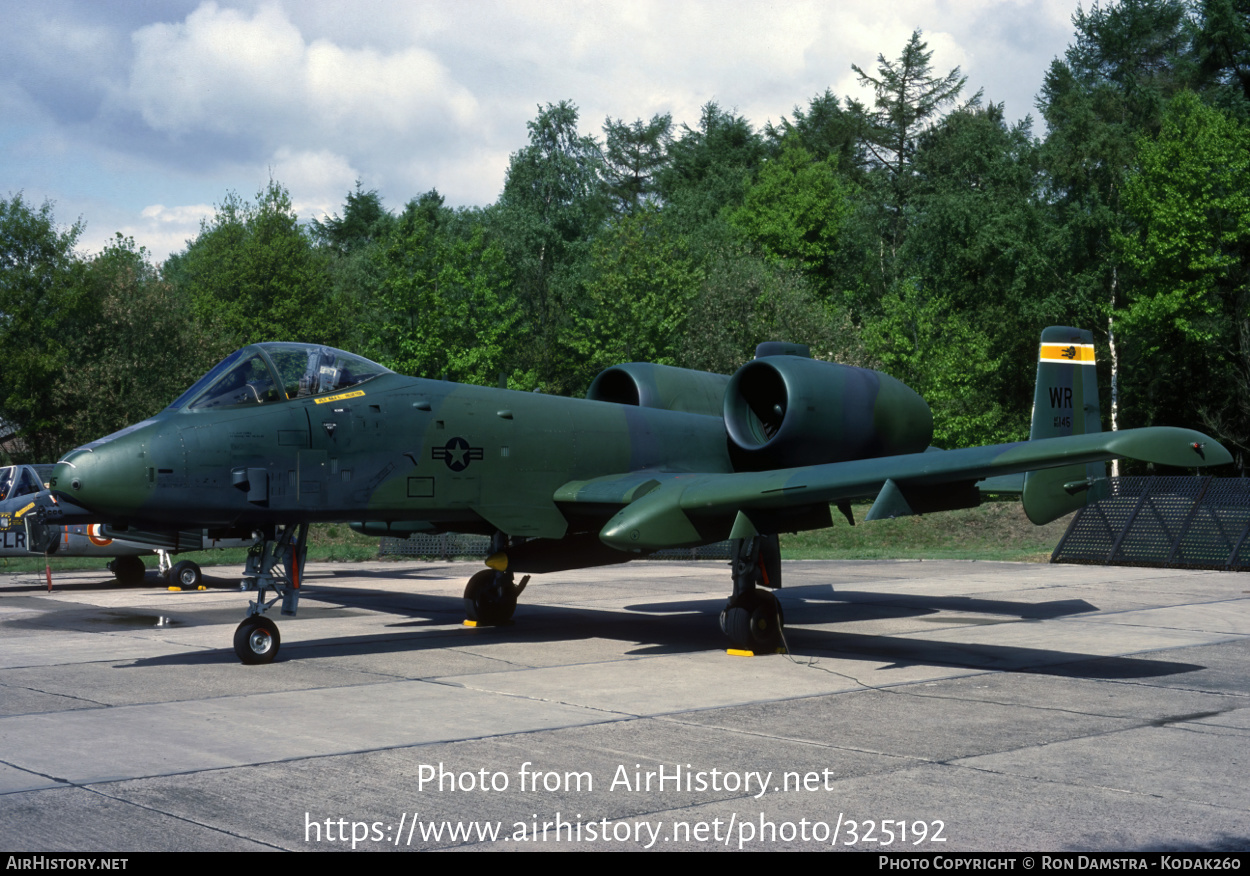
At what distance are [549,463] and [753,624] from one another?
3135mm

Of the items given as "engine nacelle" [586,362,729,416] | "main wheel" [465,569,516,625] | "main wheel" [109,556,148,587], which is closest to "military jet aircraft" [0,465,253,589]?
"main wheel" [109,556,148,587]

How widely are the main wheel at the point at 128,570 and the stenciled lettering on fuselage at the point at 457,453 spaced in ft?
38.6

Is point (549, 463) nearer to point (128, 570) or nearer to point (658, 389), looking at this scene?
point (658, 389)

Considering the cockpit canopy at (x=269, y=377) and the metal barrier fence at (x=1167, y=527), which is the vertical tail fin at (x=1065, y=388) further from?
the metal barrier fence at (x=1167, y=527)

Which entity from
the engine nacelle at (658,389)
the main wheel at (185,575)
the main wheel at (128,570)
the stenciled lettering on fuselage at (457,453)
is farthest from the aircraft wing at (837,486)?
the main wheel at (128,570)

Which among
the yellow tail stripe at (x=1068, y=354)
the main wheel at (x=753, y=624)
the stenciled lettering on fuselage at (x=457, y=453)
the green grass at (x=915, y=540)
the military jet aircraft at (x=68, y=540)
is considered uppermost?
the yellow tail stripe at (x=1068, y=354)

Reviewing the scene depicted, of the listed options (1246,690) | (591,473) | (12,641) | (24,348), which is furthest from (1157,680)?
(24,348)

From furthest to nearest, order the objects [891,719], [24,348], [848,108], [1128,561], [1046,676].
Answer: [848,108] → [24,348] → [1128,561] → [1046,676] → [891,719]

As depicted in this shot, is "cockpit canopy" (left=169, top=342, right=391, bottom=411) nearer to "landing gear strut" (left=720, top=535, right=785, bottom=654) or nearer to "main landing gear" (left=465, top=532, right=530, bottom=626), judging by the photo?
"main landing gear" (left=465, top=532, right=530, bottom=626)

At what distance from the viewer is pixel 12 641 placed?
13.0 metres

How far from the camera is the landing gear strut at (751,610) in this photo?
1198 cm

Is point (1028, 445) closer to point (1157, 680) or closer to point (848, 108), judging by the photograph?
point (1157, 680)

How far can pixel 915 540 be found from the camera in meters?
34.1

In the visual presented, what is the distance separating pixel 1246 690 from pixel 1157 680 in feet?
2.56
